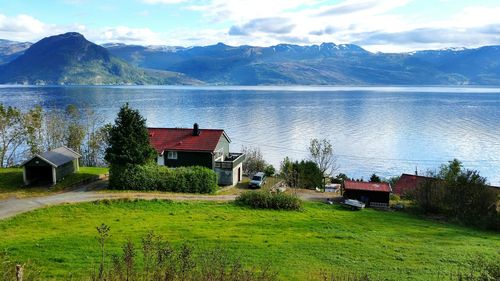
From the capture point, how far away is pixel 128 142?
39.4 m

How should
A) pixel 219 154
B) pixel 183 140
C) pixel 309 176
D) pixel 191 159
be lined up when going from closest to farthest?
pixel 191 159 < pixel 183 140 < pixel 219 154 < pixel 309 176

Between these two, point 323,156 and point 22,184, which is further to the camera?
point 323,156

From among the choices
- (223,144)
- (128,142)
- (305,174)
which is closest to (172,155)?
(223,144)

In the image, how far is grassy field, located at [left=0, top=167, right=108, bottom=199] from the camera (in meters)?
36.0

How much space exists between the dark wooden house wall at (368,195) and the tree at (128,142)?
22643 mm

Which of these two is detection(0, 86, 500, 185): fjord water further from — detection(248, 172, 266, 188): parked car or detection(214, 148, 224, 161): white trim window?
detection(248, 172, 266, 188): parked car

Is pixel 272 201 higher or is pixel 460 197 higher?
pixel 460 197

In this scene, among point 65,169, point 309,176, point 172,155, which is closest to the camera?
point 65,169

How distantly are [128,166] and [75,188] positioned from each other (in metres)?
5.47

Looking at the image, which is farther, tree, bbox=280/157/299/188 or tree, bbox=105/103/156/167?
tree, bbox=280/157/299/188

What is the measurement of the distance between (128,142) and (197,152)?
10.5 meters

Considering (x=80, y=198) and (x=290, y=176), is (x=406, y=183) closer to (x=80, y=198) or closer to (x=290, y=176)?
(x=290, y=176)

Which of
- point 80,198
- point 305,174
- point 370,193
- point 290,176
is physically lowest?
point 305,174

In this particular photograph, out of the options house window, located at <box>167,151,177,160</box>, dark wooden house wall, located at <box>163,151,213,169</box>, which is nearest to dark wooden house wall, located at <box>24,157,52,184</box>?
dark wooden house wall, located at <box>163,151,213,169</box>
